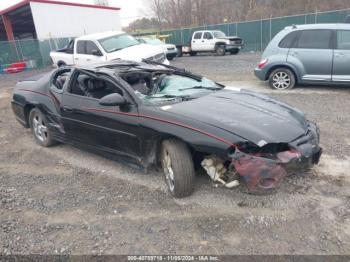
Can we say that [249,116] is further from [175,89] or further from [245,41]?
[245,41]

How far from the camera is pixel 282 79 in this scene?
28.1 feet

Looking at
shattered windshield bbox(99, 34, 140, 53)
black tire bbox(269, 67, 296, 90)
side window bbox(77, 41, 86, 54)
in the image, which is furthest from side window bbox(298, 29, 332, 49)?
side window bbox(77, 41, 86, 54)

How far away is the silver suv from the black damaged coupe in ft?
14.6

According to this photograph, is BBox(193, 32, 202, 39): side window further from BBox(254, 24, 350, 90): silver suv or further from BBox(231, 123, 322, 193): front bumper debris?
BBox(231, 123, 322, 193): front bumper debris

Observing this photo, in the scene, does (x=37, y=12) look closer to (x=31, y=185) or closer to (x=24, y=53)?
(x=24, y=53)

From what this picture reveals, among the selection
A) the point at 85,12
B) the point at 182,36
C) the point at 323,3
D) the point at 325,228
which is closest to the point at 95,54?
the point at 325,228

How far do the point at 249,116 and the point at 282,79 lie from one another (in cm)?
571

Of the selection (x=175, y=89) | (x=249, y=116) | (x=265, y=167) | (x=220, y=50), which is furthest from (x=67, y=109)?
(x=220, y=50)

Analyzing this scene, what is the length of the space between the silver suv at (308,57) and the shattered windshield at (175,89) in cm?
441

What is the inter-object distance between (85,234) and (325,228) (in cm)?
225

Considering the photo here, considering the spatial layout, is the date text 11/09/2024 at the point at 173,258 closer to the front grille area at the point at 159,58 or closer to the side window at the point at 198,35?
the front grille area at the point at 159,58

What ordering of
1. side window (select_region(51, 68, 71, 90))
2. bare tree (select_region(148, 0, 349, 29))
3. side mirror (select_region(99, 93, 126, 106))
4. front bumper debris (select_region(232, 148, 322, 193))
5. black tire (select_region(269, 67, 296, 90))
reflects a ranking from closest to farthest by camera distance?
front bumper debris (select_region(232, 148, 322, 193)) < side mirror (select_region(99, 93, 126, 106)) < side window (select_region(51, 68, 71, 90)) < black tire (select_region(269, 67, 296, 90)) < bare tree (select_region(148, 0, 349, 29))

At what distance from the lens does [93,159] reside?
4.80 meters

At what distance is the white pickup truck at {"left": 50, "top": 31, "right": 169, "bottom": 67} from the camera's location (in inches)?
429
